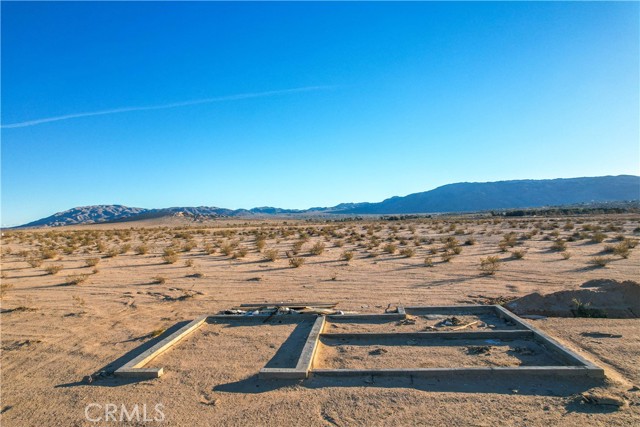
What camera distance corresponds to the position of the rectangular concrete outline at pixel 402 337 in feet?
16.4

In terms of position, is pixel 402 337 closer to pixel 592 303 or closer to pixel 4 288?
pixel 592 303

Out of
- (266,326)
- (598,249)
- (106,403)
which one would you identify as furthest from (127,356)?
(598,249)

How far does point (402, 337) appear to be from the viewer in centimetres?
669

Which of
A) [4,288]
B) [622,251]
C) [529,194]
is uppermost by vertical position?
[529,194]

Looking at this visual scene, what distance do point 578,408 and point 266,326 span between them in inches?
207

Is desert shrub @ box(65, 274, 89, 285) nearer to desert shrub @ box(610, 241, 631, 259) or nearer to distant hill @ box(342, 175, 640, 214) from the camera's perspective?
desert shrub @ box(610, 241, 631, 259)

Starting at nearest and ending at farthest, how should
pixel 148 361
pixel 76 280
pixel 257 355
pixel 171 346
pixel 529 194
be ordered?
pixel 148 361, pixel 257 355, pixel 171 346, pixel 76 280, pixel 529 194

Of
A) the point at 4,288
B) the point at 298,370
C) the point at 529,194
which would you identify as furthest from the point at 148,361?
the point at 529,194

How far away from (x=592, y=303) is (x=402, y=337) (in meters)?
4.40

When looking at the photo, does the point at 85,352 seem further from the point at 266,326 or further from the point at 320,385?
the point at 320,385

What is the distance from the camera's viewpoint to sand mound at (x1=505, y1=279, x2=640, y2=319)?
7.84 m

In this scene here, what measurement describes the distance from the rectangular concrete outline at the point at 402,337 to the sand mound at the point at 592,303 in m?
0.81

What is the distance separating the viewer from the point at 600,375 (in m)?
4.89

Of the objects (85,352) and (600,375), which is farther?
(85,352)
